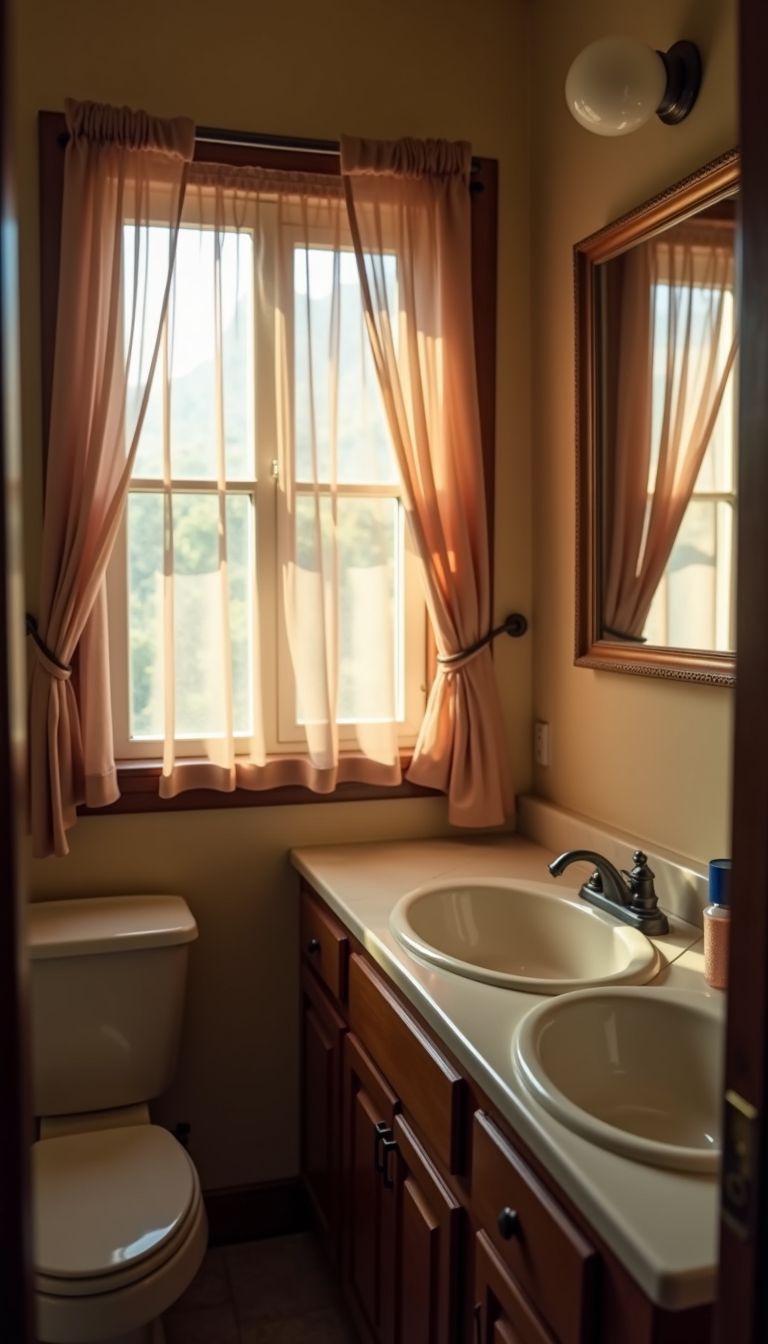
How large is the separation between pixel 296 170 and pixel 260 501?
712 millimetres

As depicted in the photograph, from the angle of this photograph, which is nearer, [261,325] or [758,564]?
[758,564]

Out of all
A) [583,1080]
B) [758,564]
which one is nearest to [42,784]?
[583,1080]

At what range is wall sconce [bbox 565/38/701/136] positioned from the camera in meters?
1.77

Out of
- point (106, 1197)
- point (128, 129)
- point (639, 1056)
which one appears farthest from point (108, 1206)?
point (128, 129)

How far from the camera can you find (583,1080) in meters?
1.41

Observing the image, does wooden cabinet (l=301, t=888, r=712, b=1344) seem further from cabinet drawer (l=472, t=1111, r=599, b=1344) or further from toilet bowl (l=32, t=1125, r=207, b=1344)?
toilet bowl (l=32, t=1125, r=207, b=1344)

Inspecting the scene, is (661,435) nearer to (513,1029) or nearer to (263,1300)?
(513,1029)

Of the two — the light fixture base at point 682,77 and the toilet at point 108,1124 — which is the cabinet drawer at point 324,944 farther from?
the light fixture base at point 682,77

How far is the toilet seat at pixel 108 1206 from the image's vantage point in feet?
5.41

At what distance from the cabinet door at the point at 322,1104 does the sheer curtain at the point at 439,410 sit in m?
0.52

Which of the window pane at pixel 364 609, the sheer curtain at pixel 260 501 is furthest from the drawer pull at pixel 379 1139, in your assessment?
the window pane at pixel 364 609

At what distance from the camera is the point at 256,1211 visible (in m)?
2.44

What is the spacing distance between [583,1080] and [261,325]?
165 centimetres

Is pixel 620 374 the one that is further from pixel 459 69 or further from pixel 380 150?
pixel 459 69
